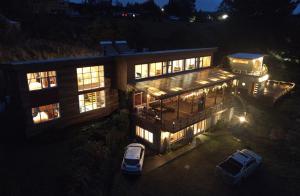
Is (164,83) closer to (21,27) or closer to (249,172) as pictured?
(249,172)

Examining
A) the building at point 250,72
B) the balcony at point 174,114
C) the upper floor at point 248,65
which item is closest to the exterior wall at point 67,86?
the balcony at point 174,114

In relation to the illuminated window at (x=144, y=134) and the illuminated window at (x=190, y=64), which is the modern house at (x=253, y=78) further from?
the illuminated window at (x=144, y=134)

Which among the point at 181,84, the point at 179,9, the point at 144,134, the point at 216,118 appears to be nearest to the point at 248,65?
the point at 216,118

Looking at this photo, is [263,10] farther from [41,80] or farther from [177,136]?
[41,80]

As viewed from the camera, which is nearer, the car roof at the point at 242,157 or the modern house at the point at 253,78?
the car roof at the point at 242,157

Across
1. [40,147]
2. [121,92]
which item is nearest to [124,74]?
[121,92]
